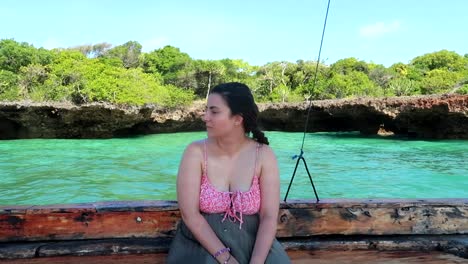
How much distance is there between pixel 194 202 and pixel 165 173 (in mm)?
7674

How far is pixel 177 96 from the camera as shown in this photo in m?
36.5

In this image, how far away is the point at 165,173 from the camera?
9.39 m

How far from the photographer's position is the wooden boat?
7.22 ft

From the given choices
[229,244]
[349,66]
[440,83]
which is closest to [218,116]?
[229,244]

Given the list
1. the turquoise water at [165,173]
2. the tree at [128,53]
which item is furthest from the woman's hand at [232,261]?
the tree at [128,53]

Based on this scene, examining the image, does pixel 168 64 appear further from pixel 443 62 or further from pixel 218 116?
pixel 218 116

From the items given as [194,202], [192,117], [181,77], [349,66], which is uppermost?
[349,66]

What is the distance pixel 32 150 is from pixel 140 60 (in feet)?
129

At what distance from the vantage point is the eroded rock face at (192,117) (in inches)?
686

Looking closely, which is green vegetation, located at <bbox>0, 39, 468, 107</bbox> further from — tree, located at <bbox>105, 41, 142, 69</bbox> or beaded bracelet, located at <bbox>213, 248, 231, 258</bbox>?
beaded bracelet, located at <bbox>213, 248, 231, 258</bbox>

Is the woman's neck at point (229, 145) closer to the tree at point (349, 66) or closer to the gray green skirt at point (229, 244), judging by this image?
the gray green skirt at point (229, 244)

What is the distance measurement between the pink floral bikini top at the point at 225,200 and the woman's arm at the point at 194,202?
26 mm

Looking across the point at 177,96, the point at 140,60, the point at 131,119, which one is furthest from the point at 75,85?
the point at 140,60

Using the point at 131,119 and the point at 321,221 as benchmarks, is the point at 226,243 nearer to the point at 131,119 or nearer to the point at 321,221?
the point at 321,221
